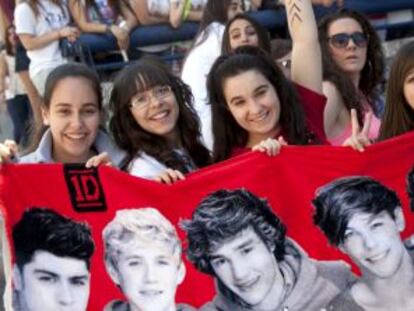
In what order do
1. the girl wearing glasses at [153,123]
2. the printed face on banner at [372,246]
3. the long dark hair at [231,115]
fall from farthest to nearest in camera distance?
the long dark hair at [231,115], the girl wearing glasses at [153,123], the printed face on banner at [372,246]

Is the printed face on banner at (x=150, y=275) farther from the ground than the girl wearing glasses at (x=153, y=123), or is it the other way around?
the girl wearing glasses at (x=153, y=123)

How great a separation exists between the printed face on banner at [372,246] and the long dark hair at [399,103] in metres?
0.43

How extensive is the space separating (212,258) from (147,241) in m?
0.26

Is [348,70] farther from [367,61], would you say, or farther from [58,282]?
[58,282]

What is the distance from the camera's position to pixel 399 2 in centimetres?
914

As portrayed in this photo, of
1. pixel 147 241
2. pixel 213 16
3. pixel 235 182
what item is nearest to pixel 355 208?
pixel 235 182

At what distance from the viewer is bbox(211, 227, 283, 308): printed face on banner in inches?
161

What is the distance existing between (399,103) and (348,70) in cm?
99

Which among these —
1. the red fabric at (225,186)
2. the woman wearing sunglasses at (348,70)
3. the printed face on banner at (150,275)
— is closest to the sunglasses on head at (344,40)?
the woman wearing sunglasses at (348,70)

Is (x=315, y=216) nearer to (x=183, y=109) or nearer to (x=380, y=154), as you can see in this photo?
(x=380, y=154)

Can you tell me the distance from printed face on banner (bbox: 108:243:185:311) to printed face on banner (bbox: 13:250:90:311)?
0.15 m

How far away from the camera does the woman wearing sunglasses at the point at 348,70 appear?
518cm

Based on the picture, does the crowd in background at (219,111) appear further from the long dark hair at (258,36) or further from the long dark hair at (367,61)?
the long dark hair at (258,36)

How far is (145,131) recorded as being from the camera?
14.6ft
